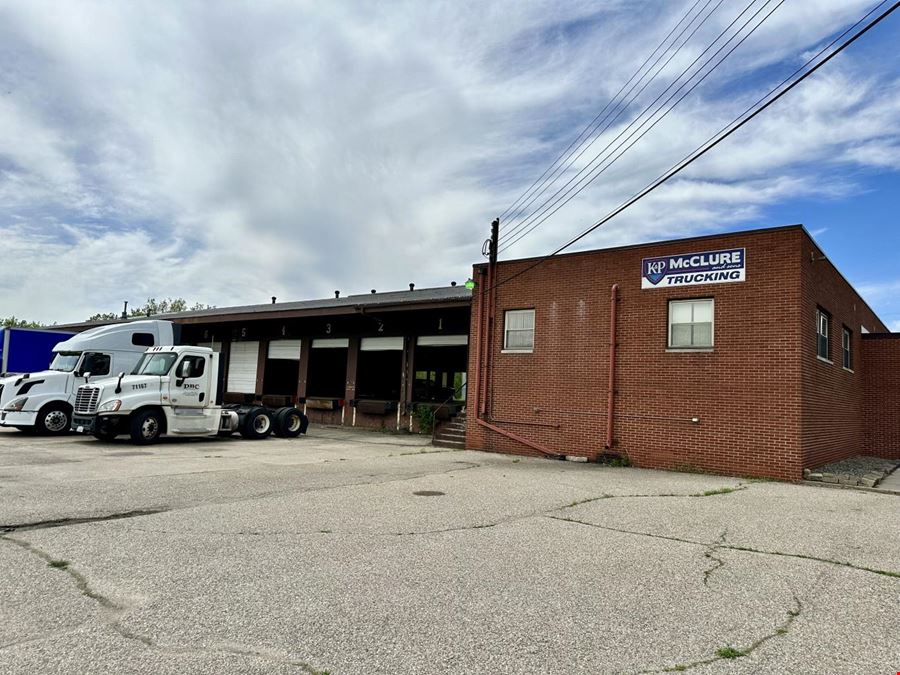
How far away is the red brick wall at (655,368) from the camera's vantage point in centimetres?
1355

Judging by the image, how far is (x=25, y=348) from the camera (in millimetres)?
23984

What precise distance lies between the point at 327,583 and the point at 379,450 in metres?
12.5

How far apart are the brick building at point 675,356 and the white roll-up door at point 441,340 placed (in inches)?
176

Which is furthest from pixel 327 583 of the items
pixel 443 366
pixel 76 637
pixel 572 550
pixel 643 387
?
pixel 443 366

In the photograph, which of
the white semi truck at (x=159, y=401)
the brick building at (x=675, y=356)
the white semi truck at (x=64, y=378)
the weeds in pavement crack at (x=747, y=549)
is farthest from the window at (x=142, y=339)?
the weeds in pavement crack at (x=747, y=549)

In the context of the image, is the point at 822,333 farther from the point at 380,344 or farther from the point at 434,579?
the point at 380,344

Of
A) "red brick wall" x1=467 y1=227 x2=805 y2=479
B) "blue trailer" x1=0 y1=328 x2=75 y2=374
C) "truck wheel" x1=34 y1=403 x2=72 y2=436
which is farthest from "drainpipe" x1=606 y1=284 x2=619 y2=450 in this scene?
"blue trailer" x1=0 y1=328 x2=75 y2=374

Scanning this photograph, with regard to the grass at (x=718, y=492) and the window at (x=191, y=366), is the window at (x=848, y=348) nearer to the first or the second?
the grass at (x=718, y=492)

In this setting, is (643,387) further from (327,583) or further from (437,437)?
(327,583)

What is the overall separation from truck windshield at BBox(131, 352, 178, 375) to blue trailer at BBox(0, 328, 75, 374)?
24.5 ft

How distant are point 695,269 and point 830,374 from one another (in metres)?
5.07

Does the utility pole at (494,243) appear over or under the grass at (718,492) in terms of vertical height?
over

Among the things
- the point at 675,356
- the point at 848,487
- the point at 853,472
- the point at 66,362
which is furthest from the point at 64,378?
the point at 853,472

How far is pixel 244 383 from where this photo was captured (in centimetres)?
3034
